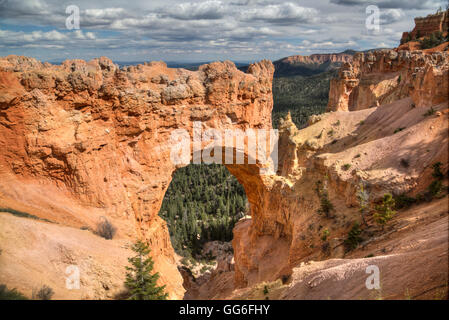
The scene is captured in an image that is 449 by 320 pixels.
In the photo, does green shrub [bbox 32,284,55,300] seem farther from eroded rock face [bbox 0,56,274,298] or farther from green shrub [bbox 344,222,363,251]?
green shrub [bbox 344,222,363,251]

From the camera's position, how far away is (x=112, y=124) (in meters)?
19.2

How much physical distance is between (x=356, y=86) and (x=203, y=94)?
129 feet

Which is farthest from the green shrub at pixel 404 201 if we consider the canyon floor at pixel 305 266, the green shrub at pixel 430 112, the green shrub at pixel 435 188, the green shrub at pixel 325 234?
the green shrub at pixel 430 112

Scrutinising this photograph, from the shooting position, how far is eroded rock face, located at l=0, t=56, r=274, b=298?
53.6 ft

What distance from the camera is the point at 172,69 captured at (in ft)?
72.1

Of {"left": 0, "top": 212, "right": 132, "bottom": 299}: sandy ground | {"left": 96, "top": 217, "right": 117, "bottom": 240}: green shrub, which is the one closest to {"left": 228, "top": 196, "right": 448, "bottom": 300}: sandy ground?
{"left": 0, "top": 212, "right": 132, "bottom": 299}: sandy ground

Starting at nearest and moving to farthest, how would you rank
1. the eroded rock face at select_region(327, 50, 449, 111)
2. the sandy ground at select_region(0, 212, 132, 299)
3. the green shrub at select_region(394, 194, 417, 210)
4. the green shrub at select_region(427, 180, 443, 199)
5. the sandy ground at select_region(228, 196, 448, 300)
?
1. the sandy ground at select_region(228, 196, 448, 300)
2. the sandy ground at select_region(0, 212, 132, 299)
3. the green shrub at select_region(427, 180, 443, 199)
4. the green shrub at select_region(394, 194, 417, 210)
5. the eroded rock face at select_region(327, 50, 449, 111)

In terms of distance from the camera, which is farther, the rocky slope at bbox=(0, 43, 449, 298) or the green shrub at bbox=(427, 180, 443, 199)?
the rocky slope at bbox=(0, 43, 449, 298)

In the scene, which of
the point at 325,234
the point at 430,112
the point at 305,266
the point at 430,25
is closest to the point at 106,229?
the point at 305,266

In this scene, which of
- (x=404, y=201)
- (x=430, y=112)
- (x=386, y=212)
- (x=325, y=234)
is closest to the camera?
(x=386, y=212)

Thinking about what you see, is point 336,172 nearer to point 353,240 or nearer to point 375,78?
point 353,240

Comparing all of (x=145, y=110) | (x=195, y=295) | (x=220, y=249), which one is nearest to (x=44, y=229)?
(x=145, y=110)

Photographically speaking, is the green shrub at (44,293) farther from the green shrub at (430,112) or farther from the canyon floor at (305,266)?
the green shrub at (430,112)

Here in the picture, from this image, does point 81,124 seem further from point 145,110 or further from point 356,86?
point 356,86
